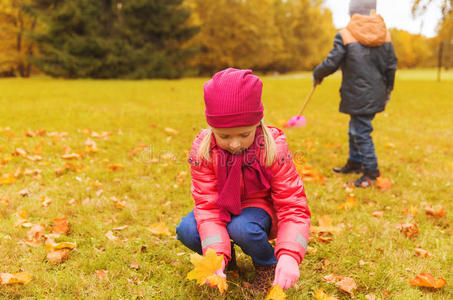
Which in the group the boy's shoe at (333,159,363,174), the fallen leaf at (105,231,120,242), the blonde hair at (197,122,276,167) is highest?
the blonde hair at (197,122,276,167)

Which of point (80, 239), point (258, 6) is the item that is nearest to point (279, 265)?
point (80, 239)

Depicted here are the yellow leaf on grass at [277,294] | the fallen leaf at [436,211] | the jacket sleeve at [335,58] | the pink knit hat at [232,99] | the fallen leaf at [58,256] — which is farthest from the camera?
the jacket sleeve at [335,58]

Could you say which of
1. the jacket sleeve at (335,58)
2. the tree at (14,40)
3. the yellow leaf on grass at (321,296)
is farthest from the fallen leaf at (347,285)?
the tree at (14,40)

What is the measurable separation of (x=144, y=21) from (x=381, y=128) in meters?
21.9

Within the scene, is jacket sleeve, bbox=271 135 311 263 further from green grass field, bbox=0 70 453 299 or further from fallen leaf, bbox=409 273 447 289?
fallen leaf, bbox=409 273 447 289

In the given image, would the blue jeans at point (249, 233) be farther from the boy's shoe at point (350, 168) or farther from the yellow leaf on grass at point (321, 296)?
the boy's shoe at point (350, 168)

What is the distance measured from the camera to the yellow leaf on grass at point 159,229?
2754 millimetres

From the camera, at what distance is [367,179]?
392 cm

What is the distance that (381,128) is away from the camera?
7066 mm

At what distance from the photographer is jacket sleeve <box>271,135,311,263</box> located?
6.18 ft

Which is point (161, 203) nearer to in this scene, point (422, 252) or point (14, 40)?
point (422, 252)

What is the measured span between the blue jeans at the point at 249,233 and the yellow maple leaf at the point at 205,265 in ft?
0.95

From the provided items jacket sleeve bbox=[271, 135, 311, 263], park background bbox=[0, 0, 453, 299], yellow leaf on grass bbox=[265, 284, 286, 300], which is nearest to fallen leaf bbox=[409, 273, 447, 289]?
park background bbox=[0, 0, 453, 299]

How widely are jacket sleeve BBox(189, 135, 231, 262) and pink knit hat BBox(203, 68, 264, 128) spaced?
35 centimetres
